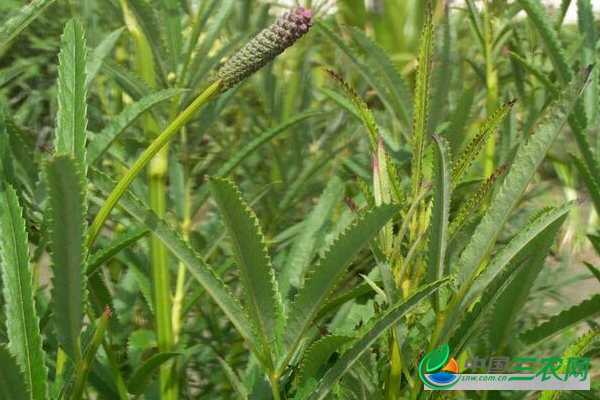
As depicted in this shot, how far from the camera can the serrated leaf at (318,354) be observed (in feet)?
2.02

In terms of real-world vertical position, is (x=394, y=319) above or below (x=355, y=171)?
below

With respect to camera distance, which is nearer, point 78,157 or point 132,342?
point 78,157

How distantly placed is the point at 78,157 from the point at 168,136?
0.08 m

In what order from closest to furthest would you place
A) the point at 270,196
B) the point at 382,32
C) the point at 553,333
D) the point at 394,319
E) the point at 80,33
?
the point at 394,319 < the point at 80,33 < the point at 553,333 < the point at 270,196 < the point at 382,32

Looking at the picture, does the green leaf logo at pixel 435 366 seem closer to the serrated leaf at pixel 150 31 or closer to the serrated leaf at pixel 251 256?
the serrated leaf at pixel 251 256

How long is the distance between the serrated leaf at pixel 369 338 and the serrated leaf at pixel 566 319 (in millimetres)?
267

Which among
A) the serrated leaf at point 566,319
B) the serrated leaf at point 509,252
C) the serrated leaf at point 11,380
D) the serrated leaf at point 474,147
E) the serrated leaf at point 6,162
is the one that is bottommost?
the serrated leaf at point 11,380

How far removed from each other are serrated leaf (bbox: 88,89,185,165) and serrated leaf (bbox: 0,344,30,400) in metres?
0.24

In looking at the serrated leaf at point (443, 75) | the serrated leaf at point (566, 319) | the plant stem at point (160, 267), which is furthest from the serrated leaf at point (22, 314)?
the serrated leaf at point (443, 75)

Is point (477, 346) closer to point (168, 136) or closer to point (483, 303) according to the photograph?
point (483, 303)

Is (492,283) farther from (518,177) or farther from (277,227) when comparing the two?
(277,227)

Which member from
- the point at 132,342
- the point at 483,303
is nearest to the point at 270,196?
the point at 132,342

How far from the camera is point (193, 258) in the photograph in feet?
1.99

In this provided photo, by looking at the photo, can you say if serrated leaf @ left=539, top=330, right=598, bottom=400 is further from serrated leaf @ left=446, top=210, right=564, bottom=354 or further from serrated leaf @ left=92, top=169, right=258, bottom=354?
serrated leaf @ left=92, top=169, right=258, bottom=354
